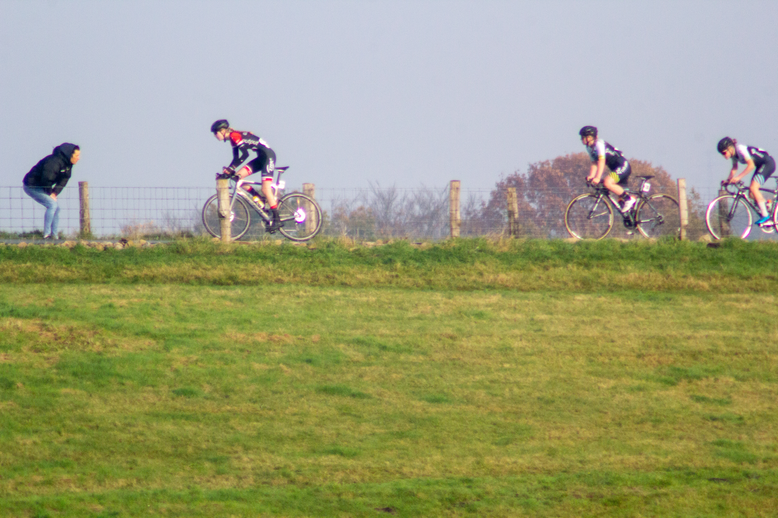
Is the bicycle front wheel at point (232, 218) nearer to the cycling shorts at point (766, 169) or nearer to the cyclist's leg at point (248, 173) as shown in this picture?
the cyclist's leg at point (248, 173)

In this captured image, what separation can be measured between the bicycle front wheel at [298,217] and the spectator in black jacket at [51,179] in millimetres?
3678

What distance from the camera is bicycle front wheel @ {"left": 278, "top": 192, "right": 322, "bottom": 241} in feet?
43.5

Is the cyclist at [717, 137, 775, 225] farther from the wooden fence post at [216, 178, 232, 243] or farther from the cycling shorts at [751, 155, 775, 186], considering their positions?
the wooden fence post at [216, 178, 232, 243]

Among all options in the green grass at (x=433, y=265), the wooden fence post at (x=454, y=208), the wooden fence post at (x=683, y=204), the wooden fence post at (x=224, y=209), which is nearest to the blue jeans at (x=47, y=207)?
the green grass at (x=433, y=265)

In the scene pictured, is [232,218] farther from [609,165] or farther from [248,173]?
[609,165]

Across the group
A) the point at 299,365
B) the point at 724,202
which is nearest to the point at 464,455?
the point at 299,365

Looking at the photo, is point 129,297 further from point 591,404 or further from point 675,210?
point 675,210

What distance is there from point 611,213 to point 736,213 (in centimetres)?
233

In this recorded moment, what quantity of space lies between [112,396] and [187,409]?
660 mm

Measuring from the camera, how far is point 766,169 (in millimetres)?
12961

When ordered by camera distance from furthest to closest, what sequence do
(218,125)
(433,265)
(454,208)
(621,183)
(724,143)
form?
1. (454,208)
2. (621,183)
3. (724,143)
4. (218,125)
5. (433,265)

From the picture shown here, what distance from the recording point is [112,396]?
5629 millimetres

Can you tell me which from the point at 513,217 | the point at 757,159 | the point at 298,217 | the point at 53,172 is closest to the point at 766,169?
the point at 757,159

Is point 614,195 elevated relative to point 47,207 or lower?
elevated
